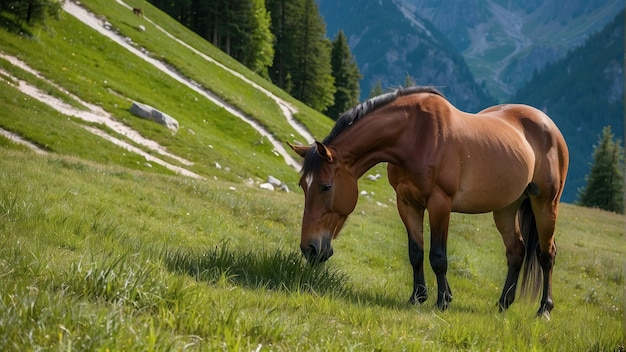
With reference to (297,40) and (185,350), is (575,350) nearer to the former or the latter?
(185,350)

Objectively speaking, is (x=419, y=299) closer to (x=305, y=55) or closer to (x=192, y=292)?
(x=192, y=292)

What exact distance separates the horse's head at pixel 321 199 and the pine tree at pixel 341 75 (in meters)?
78.9

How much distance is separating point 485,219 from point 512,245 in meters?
22.4

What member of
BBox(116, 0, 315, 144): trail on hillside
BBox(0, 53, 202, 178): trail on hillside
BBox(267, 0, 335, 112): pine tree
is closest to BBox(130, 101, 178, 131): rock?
BBox(0, 53, 202, 178): trail on hillside

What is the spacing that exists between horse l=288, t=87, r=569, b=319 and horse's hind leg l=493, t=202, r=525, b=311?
20.1 inches

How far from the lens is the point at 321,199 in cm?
659

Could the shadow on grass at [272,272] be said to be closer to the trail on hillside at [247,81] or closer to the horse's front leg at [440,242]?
the horse's front leg at [440,242]

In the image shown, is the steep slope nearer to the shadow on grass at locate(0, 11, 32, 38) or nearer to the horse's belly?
the shadow on grass at locate(0, 11, 32, 38)

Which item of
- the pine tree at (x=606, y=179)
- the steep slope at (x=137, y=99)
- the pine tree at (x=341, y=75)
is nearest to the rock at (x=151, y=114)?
the steep slope at (x=137, y=99)

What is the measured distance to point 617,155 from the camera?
6856cm

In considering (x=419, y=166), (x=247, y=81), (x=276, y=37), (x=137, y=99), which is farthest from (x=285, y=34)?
(x=419, y=166)

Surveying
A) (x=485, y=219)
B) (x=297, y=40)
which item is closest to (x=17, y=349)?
(x=485, y=219)

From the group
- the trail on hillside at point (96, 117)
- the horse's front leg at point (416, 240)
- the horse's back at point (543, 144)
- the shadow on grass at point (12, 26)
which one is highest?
the horse's back at point (543, 144)

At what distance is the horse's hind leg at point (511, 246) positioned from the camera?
8703 mm
